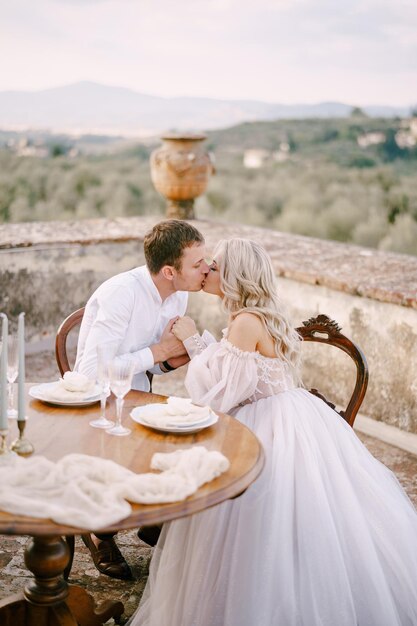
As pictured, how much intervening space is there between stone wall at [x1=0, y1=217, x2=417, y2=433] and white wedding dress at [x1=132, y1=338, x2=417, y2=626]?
1.81 metres

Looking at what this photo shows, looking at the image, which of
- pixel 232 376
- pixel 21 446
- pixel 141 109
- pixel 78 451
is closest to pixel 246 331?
pixel 232 376

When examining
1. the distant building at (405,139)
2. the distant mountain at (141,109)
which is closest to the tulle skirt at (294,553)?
the distant mountain at (141,109)

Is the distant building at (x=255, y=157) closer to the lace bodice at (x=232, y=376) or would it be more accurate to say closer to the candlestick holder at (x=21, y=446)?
the lace bodice at (x=232, y=376)

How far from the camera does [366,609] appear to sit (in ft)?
8.15

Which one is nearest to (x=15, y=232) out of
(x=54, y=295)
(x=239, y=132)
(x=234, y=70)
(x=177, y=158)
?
(x=54, y=295)

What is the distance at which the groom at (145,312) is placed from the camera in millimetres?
3027

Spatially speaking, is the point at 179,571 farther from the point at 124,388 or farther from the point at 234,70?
the point at 234,70

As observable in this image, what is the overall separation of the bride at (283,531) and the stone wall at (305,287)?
5.60 ft

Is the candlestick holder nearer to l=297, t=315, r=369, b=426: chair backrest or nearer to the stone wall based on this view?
l=297, t=315, r=369, b=426: chair backrest

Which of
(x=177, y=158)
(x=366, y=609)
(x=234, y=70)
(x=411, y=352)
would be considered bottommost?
(x=366, y=609)

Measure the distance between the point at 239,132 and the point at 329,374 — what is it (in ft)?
84.5

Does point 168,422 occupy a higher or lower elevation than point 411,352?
higher

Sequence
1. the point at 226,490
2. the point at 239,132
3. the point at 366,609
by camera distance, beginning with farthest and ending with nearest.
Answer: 1. the point at 239,132
2. the point at 366,609
3. the point at 226,490

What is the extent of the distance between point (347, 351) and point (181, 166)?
3.49 meters
